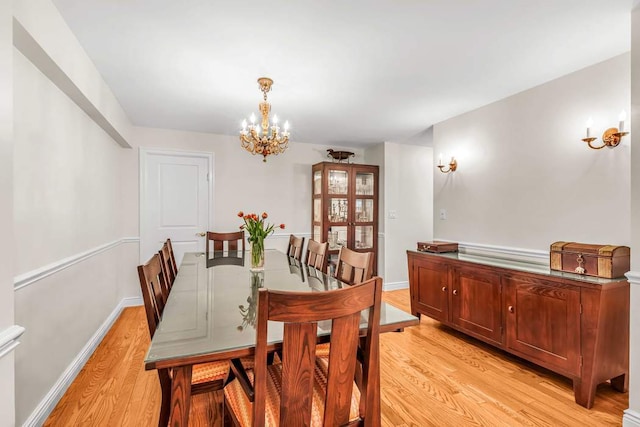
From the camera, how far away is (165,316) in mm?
1368

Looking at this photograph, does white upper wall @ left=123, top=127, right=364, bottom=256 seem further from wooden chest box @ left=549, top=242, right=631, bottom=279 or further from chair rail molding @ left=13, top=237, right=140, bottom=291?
wooden chest box @ left=549, top=242, right=631, bottom=279

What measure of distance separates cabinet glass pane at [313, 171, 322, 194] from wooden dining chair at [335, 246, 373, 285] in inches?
100

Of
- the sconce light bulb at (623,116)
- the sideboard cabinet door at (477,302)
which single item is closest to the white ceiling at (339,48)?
the sconce light bulb at (623,116)

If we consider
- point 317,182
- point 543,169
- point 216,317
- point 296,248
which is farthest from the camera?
point 317,182

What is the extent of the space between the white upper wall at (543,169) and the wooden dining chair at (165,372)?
2.67m

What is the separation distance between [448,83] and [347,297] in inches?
91.7

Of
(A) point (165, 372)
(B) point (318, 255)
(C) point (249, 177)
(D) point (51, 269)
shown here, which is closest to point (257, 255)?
(B) point (318, 255)

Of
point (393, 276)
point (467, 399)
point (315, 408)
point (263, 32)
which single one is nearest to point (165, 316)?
point (315, 408)

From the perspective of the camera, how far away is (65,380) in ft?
6.84

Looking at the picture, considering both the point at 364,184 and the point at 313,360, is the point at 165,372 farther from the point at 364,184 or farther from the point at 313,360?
the point at 364,184

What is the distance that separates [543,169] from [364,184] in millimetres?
2427

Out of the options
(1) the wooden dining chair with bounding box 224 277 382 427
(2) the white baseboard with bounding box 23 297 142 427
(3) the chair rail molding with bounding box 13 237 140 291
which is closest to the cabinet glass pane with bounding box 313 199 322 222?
(3) the chair rail molding with bounding box 13 237 140 291

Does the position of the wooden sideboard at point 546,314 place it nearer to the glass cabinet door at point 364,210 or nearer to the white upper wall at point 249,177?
the glass cabinet door at point 364,210

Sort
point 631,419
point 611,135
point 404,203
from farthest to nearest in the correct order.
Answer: point 404,203 < point 611,135 < point 631,419
